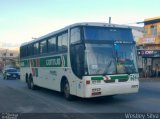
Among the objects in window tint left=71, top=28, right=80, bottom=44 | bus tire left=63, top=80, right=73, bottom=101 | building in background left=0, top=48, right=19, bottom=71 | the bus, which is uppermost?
building in background left=0, top=48, right=19, bottom=71

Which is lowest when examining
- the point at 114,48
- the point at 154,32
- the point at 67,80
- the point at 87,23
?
the point at 67,80

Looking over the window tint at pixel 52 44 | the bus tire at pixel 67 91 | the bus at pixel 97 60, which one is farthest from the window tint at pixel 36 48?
the bus tire at pixel 67 91

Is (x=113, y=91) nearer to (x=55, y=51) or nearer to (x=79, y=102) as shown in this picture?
(x=79, y=102)

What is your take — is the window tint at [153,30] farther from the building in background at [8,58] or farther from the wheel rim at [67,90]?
the building in background at [8,58]

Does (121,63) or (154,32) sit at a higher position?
(154,32)

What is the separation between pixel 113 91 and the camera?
528 inches

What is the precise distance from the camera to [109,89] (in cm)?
1329

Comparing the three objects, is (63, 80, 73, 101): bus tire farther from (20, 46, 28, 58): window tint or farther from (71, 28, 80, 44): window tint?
(20, 46, 28, 58): window tint

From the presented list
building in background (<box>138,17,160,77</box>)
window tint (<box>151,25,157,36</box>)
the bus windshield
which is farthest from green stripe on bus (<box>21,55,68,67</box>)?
window tint (<box>151,25,157,36</box>)

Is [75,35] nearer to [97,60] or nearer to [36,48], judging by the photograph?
[97,60]

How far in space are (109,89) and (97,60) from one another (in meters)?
1.29

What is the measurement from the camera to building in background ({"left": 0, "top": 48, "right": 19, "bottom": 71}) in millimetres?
93088

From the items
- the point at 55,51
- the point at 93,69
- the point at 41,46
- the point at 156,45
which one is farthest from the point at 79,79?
the point at 156,45

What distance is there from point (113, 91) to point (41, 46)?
7.47 metres
